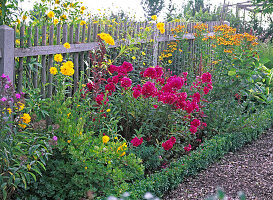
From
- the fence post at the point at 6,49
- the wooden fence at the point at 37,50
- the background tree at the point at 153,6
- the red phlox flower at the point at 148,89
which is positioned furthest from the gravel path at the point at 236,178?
the background tree at the point at 153,6

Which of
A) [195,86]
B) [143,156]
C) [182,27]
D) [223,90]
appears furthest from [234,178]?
[182,27]

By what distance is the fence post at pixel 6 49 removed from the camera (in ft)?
10.7

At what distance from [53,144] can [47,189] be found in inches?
16.6

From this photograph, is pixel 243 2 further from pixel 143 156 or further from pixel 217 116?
pixel 143 156

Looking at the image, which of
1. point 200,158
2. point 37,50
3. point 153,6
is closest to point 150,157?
point 200,158

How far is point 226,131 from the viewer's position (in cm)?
476

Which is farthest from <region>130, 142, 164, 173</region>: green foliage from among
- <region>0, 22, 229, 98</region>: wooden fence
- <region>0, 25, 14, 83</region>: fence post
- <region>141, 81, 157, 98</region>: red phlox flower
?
<region>0, 25, 14, 83</region>: fence post

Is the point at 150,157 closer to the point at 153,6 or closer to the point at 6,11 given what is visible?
the point at 6,11

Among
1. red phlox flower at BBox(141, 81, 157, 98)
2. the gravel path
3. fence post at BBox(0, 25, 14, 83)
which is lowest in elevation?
the gravel path

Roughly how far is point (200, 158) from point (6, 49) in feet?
8.03

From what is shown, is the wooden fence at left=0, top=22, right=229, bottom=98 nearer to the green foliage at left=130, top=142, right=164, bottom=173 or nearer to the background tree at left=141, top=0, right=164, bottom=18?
the green foliage at left=130, top=142, right=164, bottom=173

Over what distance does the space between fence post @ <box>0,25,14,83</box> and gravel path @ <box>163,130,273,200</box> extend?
2024mm

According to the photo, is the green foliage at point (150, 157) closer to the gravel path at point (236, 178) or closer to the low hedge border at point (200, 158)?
the low hedge border at point (200, 158)

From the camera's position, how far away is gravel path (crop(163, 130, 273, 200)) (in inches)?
131
